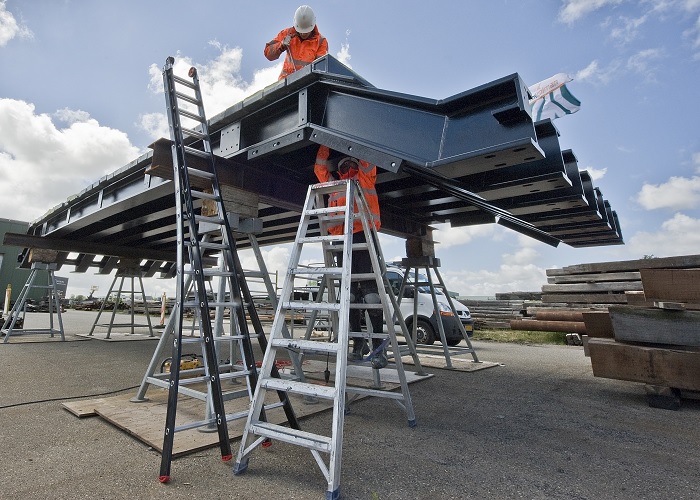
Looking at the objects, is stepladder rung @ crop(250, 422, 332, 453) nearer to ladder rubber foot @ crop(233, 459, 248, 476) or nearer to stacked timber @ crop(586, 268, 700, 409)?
ladder rubber foot @ crop(233, 459, 248, 476)

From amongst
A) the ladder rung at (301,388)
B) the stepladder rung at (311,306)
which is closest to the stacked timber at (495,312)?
the stepladder rung at (311,306)

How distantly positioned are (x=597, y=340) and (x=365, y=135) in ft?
11.5

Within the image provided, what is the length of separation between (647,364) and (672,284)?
3.08ft

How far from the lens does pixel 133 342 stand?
29.9ft

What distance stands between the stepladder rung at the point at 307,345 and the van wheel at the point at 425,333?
6.59m

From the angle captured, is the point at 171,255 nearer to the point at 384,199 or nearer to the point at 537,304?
the point at 384,199

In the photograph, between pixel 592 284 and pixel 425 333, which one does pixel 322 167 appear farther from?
pixel 592 284

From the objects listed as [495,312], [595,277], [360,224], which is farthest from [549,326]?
[360,224]

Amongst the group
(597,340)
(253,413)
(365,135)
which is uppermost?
(365,135)

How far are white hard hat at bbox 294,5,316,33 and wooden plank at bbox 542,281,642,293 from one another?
7.58 meters

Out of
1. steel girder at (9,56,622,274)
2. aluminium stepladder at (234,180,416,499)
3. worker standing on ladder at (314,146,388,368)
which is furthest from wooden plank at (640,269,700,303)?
aluminium stepladder at (234,180,416,499)

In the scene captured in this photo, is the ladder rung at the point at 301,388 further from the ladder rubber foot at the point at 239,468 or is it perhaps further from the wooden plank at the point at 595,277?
the wooden plank at the point at 595,277

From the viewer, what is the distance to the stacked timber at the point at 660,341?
12.1 ft

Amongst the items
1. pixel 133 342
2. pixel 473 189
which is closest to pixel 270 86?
pixel 473 189
